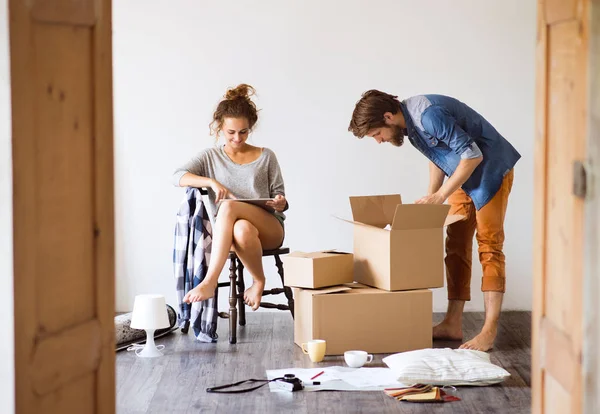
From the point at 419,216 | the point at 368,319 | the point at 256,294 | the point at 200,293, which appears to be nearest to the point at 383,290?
the point at 368,319

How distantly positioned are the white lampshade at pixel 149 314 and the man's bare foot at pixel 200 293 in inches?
6.7

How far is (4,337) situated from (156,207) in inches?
135

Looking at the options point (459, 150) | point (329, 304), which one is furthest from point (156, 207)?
point (459, 150)

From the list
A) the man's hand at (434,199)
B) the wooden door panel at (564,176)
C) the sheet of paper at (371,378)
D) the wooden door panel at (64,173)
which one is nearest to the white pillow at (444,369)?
the sheet of paper at (371,378)

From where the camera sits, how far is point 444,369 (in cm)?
Answer: 346

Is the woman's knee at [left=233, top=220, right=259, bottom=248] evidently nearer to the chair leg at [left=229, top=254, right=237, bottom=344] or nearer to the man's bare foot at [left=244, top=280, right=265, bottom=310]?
the chair leg at [left=229, top=254, right=237, bottom=344]

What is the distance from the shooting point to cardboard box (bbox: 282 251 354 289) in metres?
3.99

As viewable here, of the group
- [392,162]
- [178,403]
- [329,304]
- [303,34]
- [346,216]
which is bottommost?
[178,403]

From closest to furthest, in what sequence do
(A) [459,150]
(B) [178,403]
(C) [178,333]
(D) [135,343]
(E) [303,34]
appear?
1. (B) [178,403]
2. (A) [459,150]
3. (D) [135,343]
4. (C) [178,333]
5. (E) [303,34]

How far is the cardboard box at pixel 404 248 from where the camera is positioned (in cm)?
388

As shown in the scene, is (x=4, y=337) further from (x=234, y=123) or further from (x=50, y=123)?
(x=234, y=123)

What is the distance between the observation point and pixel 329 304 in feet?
12.8

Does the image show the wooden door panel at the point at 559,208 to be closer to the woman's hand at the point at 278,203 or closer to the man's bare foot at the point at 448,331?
the man's bare foot at the point at 448,331

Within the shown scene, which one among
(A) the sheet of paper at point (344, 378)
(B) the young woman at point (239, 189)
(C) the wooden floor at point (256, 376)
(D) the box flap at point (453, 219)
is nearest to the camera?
(C) the wooden floor at point (256, 376)
